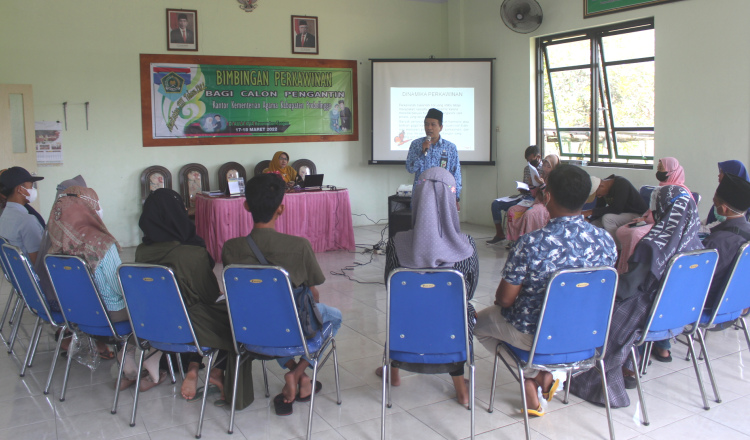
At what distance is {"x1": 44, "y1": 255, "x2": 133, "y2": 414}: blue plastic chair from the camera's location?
2863mm

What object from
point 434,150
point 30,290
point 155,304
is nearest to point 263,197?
point 155,304

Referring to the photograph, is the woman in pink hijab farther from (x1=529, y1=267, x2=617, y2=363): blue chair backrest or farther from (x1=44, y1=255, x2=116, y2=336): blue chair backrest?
(x1=44, y1=255, x2=116, y2=336): blue chair backrest

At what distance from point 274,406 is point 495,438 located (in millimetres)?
1070

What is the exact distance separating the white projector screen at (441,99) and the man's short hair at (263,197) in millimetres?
5874

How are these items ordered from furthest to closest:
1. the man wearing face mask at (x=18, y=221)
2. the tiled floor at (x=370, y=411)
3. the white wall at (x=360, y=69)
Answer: the white wall at (x=360, y=69)
the man wearing face mask at (x=18, y=221)
the tiled floor at (x=370, y=411)

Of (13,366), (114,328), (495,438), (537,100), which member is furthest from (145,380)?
(537,100)

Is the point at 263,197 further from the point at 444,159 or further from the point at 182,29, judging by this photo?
the point at 182,29

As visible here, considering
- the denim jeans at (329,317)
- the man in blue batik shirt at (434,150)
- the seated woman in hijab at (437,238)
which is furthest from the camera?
the man in blue batik shirt at (434,150)

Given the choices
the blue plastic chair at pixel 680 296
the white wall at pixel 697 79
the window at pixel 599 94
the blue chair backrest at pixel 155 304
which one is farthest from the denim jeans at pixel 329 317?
the window at pixel 599 94

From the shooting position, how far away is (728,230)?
125 inches

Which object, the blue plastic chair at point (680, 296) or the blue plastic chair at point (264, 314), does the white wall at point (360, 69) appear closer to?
the blue plastic chair at point (680, 296)

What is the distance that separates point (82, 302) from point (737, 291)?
10.3 ft

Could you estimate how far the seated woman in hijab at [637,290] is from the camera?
2.85 m

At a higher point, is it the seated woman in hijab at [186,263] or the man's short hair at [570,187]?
the man's short hair at [570,187]
